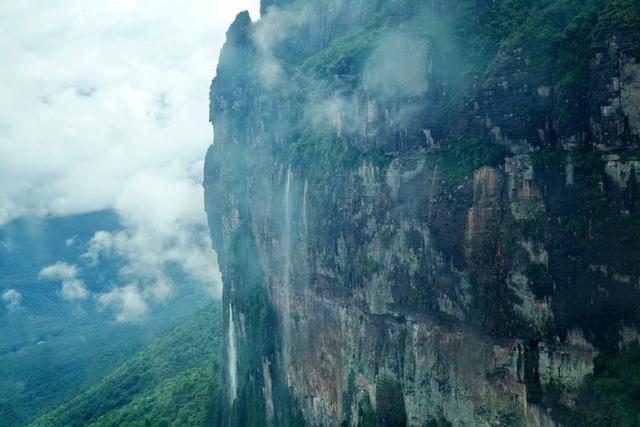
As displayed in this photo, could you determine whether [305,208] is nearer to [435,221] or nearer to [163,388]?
[435,221]

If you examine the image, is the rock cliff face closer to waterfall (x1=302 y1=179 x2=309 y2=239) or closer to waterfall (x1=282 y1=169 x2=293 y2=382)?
waterfall (x1=302 y1=179 x2=309 y2=239)

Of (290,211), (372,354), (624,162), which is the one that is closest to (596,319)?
(624,162)

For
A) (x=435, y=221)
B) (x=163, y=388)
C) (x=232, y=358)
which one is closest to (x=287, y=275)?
(x=232, y=358)

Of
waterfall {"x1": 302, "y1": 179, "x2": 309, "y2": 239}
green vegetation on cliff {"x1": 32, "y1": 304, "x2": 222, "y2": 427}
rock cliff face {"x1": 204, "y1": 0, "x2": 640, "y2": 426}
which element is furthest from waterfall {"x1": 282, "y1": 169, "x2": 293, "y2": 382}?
green vegetation on cliff {"x1": 32, "y1": 304, "x2": 222, "y2": 427}

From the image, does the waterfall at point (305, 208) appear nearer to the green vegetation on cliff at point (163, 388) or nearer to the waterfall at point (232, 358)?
the waterfall at point (232, 358)

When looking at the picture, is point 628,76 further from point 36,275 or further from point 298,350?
point 36,275

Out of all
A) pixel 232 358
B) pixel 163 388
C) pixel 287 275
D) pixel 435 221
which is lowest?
pixel 163 388
